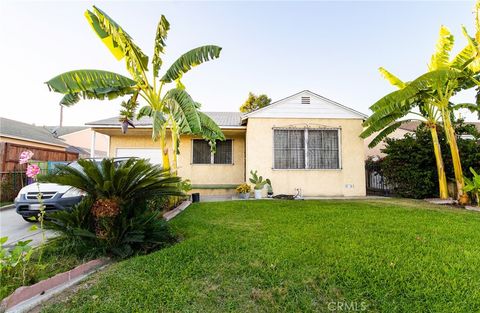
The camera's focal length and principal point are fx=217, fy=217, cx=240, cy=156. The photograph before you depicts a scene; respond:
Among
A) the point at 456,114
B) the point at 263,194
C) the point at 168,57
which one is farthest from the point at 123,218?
the point at 456,114

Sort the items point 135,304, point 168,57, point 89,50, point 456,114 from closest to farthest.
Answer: point 135,304
point 168,57
point 89,50
point 456,114

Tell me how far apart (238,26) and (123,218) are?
10.1 m

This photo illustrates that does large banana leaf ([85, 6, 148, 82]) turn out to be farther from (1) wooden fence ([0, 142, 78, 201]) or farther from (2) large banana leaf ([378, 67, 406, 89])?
(2) large banana leaf ([378, 67, 406, 89])

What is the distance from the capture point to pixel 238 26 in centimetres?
A: 1038

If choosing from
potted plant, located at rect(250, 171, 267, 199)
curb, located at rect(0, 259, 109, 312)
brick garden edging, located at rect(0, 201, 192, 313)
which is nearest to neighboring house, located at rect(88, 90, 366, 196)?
potted plant, located at rect(250, 171, 267, 199)

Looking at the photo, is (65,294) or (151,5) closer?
(65,294)

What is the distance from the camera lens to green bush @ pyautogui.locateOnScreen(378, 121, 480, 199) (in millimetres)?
9057

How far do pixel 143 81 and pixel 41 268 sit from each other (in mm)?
5261

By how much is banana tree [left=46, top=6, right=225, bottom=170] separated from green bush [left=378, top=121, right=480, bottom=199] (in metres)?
8.14

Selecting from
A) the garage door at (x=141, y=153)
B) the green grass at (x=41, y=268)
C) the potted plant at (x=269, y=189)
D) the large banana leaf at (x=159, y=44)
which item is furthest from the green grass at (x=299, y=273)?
the garage door at (x=141, y=153)

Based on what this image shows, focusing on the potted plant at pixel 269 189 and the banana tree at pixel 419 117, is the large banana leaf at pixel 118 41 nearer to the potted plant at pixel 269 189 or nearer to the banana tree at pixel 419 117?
the potted plant at pixel 269 189

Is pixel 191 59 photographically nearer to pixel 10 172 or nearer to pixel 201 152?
pixel 201 152

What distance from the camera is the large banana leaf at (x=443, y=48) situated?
8023mm

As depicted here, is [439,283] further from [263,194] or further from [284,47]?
[284,47]
